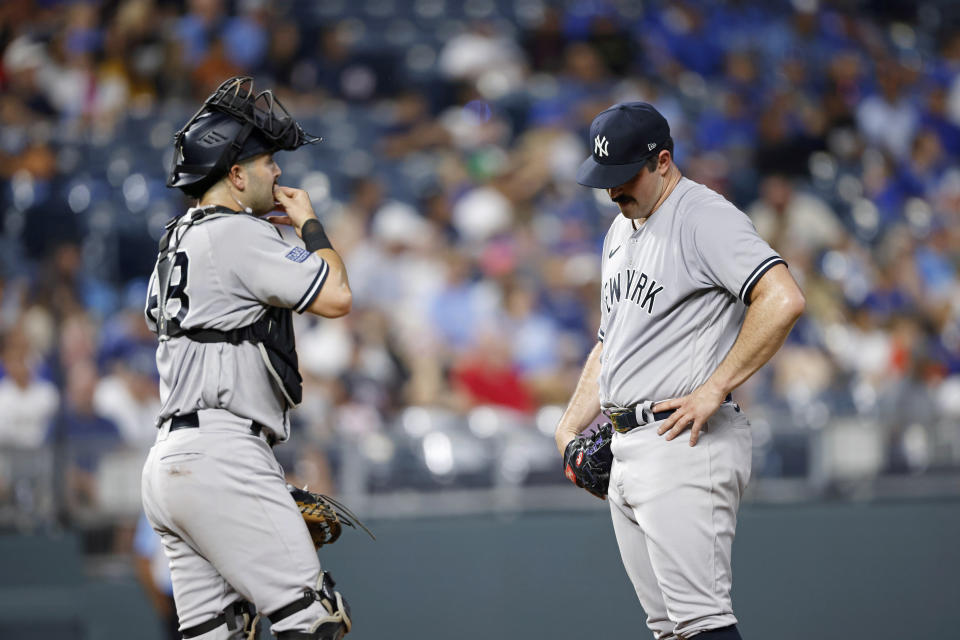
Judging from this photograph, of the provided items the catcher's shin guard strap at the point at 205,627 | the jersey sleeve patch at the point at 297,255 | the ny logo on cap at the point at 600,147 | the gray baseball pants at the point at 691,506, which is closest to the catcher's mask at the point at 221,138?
the jersey sleeve patch at the point at 297,255

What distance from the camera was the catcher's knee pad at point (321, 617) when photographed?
125 inches

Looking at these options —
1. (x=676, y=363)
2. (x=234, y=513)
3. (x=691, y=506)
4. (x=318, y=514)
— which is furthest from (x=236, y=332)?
(x=691, y=506)

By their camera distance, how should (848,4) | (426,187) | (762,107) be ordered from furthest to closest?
(848,4), (762,107), (426,187)

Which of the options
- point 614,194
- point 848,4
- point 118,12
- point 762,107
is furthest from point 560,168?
point 614,194

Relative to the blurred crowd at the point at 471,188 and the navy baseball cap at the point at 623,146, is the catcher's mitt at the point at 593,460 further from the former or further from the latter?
the blurred crowd at the point at 471,188

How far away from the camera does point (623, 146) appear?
330 centimetres

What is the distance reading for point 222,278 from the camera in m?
3.25

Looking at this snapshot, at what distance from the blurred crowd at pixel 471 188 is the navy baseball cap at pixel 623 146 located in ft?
10.0

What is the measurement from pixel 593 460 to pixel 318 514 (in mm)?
841

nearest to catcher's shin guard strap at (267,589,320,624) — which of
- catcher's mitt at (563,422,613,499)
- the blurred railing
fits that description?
catcher's mitt at (563,422,613,499)

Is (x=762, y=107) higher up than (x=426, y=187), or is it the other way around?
(x=762, y=107)

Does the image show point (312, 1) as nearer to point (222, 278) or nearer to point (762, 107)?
point (762, 107)

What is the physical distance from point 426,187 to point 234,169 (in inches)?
227

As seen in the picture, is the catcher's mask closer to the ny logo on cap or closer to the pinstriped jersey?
the ny logo on cap
